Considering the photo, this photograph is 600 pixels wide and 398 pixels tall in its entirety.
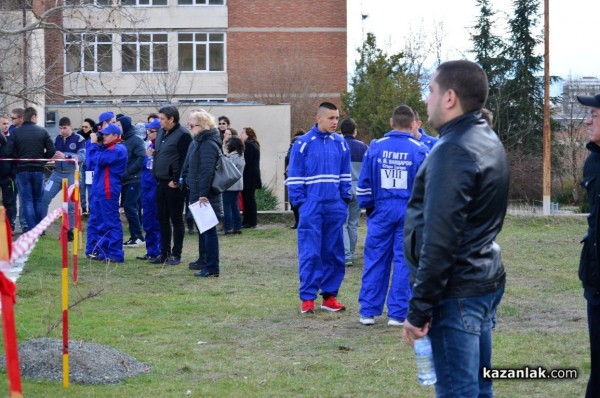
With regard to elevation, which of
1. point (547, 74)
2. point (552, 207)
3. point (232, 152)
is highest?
point (547, 74)

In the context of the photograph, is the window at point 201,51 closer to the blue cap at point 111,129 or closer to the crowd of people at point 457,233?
Answer: the blue cap at point 111,129

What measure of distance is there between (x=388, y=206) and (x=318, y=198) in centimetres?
98

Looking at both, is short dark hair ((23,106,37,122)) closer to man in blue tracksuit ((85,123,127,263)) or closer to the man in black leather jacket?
man in blue tracksuit ((85,123,127,263))

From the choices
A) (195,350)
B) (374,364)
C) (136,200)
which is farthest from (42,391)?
(136,200)

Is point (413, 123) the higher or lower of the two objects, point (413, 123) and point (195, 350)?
the higher

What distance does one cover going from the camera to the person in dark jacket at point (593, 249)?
5734mm

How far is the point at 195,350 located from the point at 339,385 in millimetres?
1832

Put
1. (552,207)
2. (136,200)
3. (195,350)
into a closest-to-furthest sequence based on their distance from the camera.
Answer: (195,350), (136,200), (552,207)

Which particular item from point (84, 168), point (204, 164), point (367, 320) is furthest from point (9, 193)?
point (367, 320)

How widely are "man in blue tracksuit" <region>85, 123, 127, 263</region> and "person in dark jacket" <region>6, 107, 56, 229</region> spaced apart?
2.46m

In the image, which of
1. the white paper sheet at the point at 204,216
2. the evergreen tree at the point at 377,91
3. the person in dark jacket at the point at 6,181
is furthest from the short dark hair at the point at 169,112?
the evergreen tree at the point at 377,91

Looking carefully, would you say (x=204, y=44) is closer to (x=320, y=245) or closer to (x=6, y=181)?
(x=6, y=181)

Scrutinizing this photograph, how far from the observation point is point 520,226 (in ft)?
73.2

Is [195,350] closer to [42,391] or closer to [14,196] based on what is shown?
[42,391]
